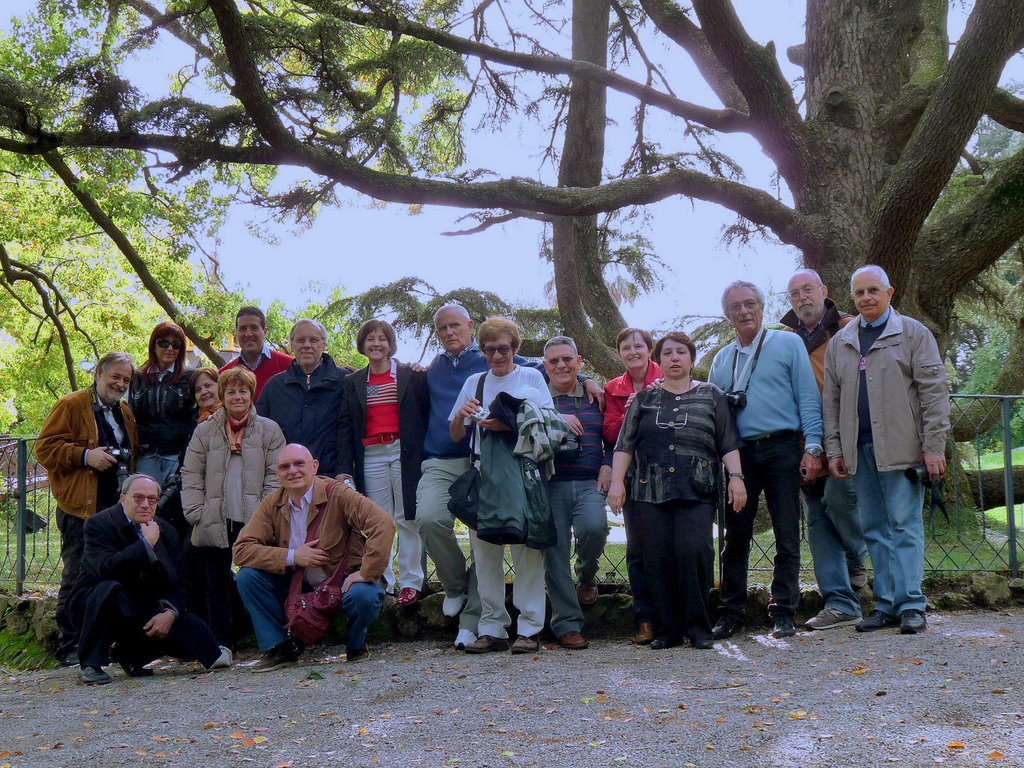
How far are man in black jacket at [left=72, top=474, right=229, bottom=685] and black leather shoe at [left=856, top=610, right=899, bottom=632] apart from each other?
3.40 meters

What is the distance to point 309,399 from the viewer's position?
5.61m

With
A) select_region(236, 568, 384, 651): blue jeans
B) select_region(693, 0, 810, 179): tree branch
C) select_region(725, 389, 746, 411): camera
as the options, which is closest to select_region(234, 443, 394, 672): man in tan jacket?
select_region(236, 568, 384, 651): blue jeans

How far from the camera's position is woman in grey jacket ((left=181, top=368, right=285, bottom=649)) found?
17.3 ft

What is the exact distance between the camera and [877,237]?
7.47 m

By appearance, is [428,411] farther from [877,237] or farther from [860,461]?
[877,237]

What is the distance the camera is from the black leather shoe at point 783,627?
4934 mm

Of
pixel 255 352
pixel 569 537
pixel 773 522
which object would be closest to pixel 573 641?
pixel 569 537

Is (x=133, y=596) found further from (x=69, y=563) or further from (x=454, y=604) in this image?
(x=454, y=604)

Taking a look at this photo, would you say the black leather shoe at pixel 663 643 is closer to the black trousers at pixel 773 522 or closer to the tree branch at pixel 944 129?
the black trousers at pixel 773 522

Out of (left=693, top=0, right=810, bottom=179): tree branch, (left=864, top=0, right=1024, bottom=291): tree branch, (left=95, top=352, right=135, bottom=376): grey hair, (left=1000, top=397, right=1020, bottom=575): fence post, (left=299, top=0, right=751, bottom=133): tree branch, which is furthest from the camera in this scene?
(left=299, top=0, right=751, bottom=133): tree branch

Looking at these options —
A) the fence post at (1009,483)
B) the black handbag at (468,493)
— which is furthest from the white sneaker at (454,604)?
the fence post at (1009,483)

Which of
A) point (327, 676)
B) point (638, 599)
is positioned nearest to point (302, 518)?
point (327, 676)

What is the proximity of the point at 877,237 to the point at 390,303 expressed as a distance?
553 centimetres

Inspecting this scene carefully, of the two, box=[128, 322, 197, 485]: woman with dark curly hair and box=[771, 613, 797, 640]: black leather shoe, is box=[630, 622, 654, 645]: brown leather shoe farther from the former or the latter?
box=[128, 322, 197, 485]: woman with dark curly hair
